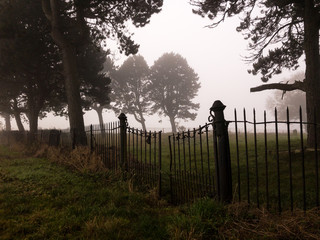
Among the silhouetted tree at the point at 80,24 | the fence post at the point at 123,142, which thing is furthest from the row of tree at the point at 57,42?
the fence post at the point at 123,142

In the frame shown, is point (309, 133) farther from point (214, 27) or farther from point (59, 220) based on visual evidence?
point (59, 220)

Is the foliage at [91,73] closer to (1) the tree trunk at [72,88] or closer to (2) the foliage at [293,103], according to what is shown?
(1) the tree trunk at [72,88]

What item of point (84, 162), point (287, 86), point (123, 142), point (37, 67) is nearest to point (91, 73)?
point (37, 67)

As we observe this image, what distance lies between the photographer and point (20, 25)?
Answer: 1427 cm

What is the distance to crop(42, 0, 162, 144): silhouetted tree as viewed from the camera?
1184 cm

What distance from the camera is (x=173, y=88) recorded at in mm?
38219

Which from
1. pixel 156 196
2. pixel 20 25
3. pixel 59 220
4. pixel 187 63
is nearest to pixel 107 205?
pixel 59 220

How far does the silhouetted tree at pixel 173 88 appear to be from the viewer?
3766 centimetres

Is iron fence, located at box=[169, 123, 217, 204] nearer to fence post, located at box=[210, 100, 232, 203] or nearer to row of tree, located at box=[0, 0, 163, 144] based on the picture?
fence post, located at box=[210, 100, 232, 203]

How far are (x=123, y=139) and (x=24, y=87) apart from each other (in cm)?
1675

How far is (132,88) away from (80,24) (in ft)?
85.6

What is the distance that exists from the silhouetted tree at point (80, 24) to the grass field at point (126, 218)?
6.05m

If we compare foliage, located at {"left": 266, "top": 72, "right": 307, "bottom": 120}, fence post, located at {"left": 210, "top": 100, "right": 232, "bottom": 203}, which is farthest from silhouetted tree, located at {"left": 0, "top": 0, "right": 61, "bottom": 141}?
foliage, located at {"left": 266, "top": 72, "right": 307, "bottom": 120}

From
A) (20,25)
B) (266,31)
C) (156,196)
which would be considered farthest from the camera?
(20,25)
